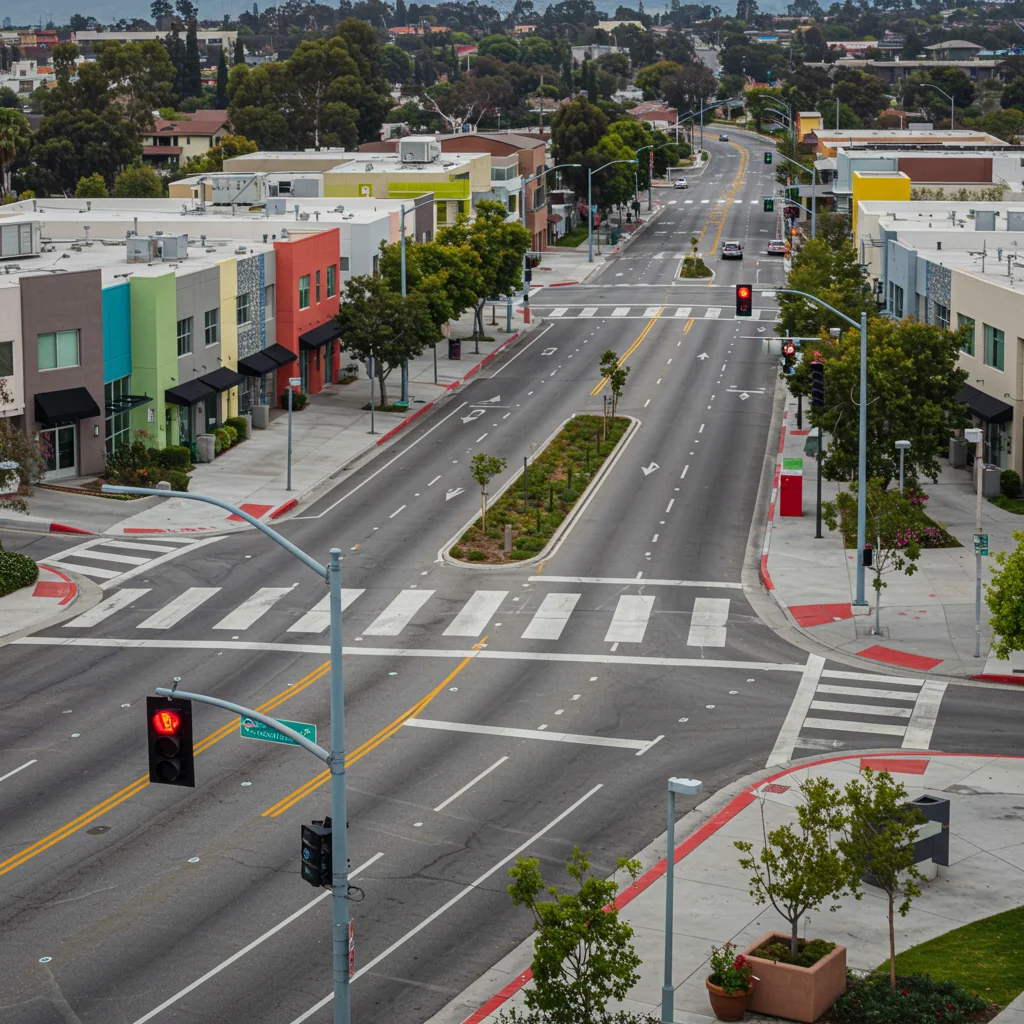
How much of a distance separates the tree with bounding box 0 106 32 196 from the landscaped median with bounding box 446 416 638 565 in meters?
61.7

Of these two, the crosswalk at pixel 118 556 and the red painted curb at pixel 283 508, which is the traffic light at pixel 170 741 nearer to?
the crosswalk at pixel 118 556

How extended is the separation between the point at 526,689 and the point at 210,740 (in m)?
7.46

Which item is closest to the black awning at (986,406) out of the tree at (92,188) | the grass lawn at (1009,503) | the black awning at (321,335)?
the grass lawn at (1009,503)

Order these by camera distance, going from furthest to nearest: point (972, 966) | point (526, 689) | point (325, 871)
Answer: point (526, 689) < point (972, 966) < point (325, 871)

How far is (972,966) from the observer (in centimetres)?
2681

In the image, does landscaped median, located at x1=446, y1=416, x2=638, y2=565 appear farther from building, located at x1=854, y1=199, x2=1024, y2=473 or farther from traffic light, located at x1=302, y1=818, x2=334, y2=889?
traffic light, located at x1=302, y1=818, x2=334, y2=889

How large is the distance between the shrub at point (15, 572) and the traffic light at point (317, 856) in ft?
90.7

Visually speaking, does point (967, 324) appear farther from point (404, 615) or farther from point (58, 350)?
point (58, 350)

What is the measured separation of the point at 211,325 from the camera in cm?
6988

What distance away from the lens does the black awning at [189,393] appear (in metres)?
A: 65.5

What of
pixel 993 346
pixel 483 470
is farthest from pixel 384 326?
pixel 993 346

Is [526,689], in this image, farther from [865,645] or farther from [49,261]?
[49,261]

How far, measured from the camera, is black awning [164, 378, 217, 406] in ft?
215

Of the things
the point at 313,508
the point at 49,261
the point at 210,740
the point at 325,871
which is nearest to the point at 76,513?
the point at 313,508
